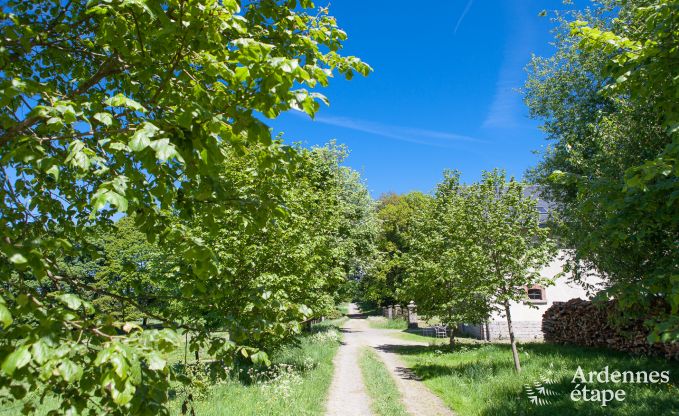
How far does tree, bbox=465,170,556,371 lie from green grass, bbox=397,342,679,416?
48.0 inches

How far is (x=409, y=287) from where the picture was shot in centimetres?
1944

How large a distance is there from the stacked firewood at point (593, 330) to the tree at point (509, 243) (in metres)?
2.07

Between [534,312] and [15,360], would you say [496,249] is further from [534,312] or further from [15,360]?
[534,312]

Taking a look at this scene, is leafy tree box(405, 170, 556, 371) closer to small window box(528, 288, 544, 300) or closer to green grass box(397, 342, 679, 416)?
green grass box(397, 342, 679, 416)

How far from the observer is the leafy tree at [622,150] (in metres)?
4.71

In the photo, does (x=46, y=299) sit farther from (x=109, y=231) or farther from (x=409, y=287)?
(x=409, y=287)

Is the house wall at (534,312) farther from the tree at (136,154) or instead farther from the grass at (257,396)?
the tree at (136,154)

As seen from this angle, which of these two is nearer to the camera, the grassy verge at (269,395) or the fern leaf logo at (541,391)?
the grassy verge at (269,395)

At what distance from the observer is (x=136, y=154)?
261cm

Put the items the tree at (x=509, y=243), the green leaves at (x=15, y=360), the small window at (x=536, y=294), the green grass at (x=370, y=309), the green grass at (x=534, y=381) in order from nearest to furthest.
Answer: the green leaves at (x=15, y=360) < the green grass at (x=534, y=381) < the tree at (x=509, y=243) < the small window at (x=536, y=294) < the green grass at (x=370, y=309)

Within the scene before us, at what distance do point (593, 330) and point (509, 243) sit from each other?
25.2 ft

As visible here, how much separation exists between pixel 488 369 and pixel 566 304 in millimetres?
8818

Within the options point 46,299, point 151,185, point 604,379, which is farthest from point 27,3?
point 604,379

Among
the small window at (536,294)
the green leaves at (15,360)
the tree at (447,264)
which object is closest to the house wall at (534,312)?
the small window at (536,294)
